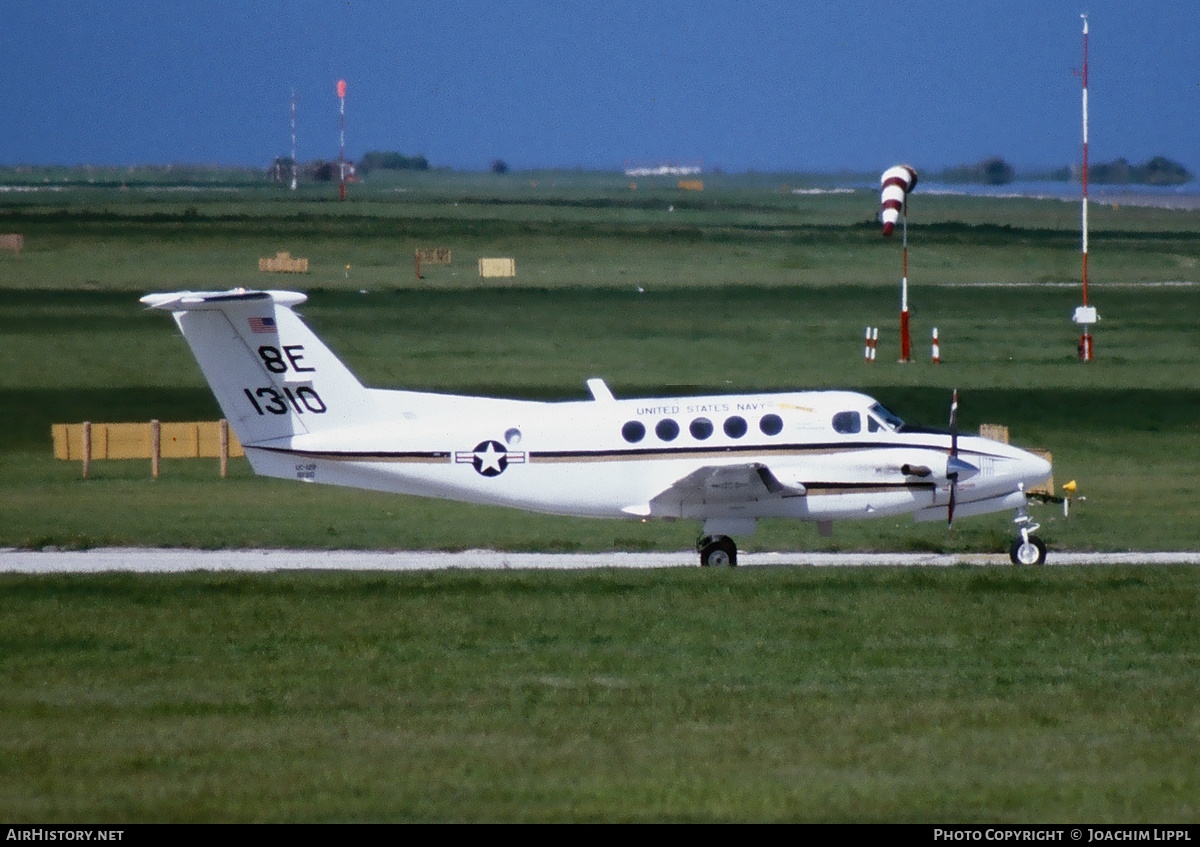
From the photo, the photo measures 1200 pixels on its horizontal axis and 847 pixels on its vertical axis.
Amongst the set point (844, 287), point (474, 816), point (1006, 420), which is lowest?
point (474, 816)

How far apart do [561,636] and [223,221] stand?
10054 cm

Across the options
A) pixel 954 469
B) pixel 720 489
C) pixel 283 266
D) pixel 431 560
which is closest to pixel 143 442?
pixel 431 560

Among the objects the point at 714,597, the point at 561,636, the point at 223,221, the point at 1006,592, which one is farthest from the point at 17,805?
the point at 223,221

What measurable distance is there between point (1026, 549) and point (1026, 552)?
0.05 m

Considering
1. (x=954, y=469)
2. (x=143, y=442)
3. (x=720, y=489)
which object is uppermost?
(x=143, y=442)

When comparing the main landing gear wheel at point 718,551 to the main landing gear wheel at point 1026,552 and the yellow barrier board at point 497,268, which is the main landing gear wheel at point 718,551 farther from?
the yellow barrier board at point 497,268

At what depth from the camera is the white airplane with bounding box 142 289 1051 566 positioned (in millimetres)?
22797

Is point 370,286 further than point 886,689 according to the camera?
Yes

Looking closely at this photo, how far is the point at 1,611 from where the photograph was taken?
19.3 metres

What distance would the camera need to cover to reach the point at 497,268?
7906 centimetres

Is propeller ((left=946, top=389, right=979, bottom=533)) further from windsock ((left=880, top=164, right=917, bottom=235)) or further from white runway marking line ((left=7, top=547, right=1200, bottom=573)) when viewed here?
windsock ((left=880, top=164, right=917, bottom=235))

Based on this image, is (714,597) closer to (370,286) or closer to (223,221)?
(370,286)

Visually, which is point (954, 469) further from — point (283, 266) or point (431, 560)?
point (283, 266)

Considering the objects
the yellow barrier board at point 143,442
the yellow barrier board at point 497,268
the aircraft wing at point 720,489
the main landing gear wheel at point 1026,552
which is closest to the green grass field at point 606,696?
the aircraft wing at point 720,489
